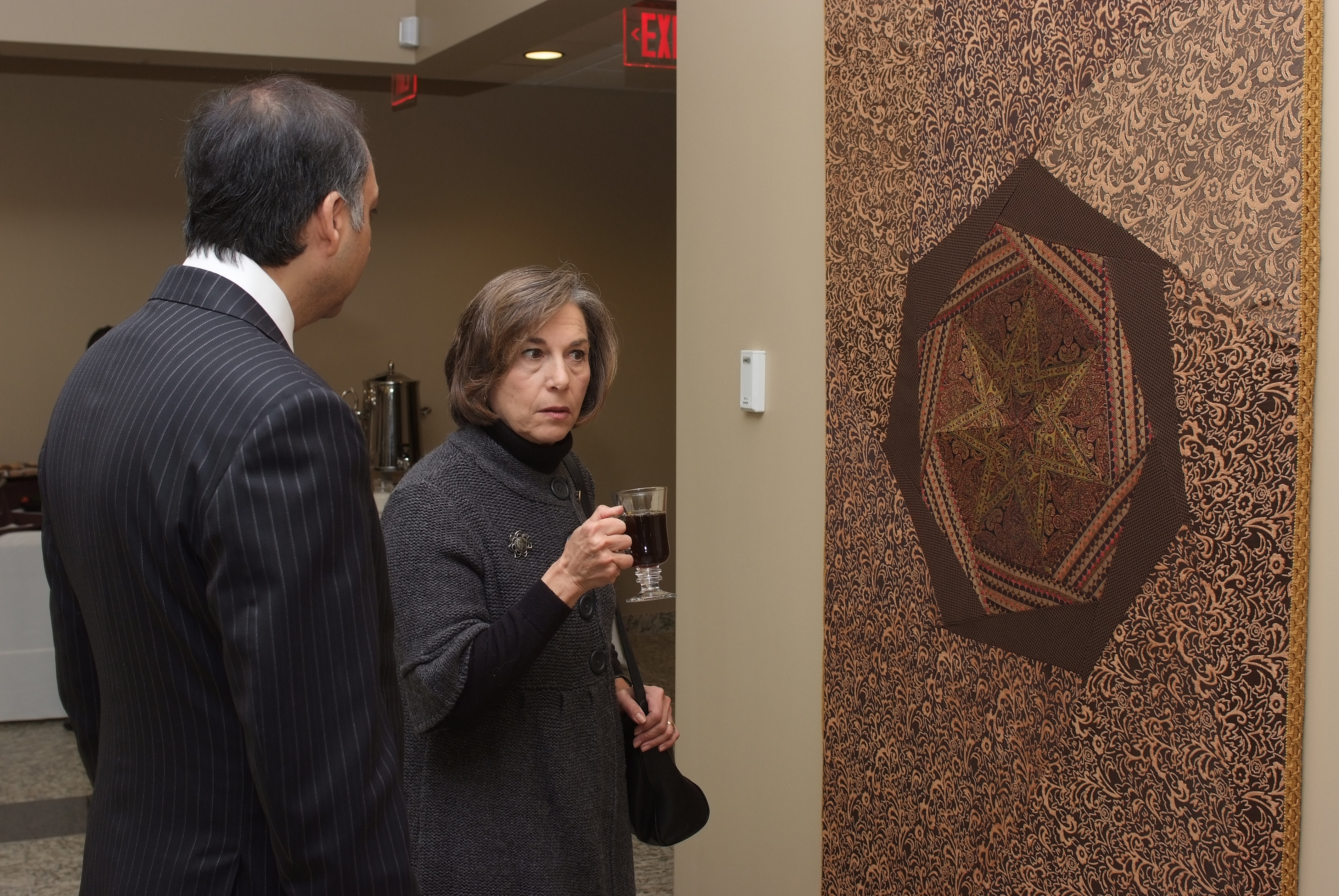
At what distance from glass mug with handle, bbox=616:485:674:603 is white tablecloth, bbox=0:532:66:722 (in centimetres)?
443

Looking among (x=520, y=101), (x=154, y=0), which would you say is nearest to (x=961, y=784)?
(x=154, y=0)

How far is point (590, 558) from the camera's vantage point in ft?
5.07

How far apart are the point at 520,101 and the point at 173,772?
19.8ft

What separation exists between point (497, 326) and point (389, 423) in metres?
4.89

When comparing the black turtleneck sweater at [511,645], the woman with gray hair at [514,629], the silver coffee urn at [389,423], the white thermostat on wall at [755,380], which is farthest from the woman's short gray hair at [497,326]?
the silver coffee urn at [389,423]

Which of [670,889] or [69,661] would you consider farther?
[670,889]

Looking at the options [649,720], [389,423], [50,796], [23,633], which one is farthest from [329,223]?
[389,423]

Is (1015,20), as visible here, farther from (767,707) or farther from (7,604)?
(7,604)

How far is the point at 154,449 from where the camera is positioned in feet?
3.61

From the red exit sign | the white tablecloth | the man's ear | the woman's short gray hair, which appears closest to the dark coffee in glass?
the woman's short gray hair

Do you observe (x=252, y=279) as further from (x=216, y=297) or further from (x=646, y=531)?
(x=646, y=531)

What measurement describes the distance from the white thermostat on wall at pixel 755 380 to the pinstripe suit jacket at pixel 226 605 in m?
1.35

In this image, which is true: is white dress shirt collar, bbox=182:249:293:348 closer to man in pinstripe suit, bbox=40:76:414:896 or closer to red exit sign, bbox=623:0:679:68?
man in pinstripe suit, bbox=40:76:414:896

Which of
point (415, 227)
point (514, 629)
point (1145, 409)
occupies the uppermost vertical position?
point (415, 227)
